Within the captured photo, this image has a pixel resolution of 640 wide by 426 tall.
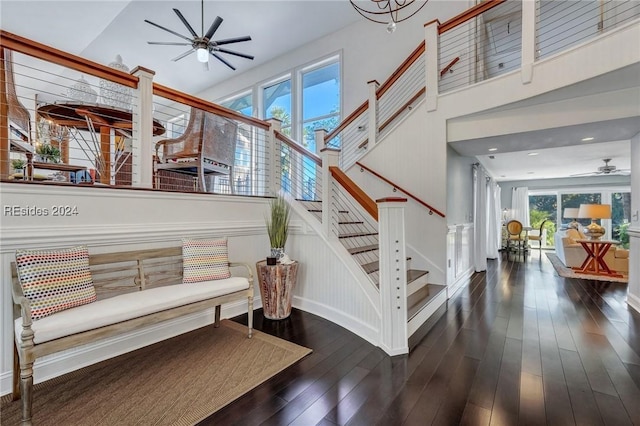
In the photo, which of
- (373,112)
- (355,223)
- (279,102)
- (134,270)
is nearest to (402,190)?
(355,223)

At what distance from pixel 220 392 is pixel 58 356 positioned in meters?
1.20

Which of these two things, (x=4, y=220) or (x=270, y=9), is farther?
(x=270, y=9)

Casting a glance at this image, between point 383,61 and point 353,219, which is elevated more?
point 383,61

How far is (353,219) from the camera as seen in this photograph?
13.9ft

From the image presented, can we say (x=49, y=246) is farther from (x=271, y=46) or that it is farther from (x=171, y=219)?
(x=271, y=46)

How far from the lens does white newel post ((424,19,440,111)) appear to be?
3.74 meters

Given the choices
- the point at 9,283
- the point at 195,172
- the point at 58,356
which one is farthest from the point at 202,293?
the point at 195,172

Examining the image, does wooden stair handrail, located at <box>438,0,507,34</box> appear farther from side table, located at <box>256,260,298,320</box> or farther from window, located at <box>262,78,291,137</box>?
window, located at <box>262,78,291,137</box>

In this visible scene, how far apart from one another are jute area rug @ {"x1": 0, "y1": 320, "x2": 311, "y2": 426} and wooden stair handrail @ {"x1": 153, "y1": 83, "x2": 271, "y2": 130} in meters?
2.18

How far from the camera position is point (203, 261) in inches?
99.5

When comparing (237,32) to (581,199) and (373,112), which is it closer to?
(373,112)

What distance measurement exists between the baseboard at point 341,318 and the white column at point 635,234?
11.2 feet

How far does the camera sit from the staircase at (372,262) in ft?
9.55

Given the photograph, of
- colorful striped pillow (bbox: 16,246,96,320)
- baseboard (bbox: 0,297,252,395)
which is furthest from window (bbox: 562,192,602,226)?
colorful striped pillow (bbox: 16,246,96,320)
